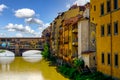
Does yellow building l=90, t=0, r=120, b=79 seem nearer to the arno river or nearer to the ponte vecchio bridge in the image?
the arno river

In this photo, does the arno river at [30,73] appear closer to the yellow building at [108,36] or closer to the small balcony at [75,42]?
the small balcony at [75,42]

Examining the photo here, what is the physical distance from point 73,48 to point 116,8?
2118 cm

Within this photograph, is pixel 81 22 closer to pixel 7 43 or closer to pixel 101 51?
pixel 101 51

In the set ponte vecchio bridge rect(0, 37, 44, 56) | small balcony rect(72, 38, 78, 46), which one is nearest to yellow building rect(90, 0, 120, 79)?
small balcony rect(72, 38, 78, 46)

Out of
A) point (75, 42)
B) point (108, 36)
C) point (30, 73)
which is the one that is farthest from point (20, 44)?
point (108, 36)

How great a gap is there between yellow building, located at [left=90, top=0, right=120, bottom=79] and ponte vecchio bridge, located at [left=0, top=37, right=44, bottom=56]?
83.0 meters

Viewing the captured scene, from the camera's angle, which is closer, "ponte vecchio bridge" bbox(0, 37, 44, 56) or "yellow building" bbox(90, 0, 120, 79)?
"yellow building" bbox(90, 0, 120, 79)

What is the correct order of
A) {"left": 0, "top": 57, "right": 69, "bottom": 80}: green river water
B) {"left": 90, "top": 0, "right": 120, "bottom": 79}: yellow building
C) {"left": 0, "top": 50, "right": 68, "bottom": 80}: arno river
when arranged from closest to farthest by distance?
{"left": 90, "top": 0, "right": 120, "bottom": 79}: yellow building
{"left": 0, "top": 57, "right": 69, "bottom": 80}: green river water
{"left": 0, "top": 50, "right": 68, "bottom": 80}: arno river

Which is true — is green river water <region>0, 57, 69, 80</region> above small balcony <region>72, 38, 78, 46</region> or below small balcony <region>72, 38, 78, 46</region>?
below

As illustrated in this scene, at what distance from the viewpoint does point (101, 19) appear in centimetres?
3447

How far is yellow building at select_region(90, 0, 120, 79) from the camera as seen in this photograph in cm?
2969

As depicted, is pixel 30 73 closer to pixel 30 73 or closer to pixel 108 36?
pixel 30 73

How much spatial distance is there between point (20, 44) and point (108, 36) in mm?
93254

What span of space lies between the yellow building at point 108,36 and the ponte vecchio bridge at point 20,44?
8303cm
